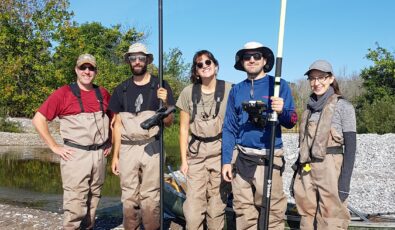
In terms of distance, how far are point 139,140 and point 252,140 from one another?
1.47 m

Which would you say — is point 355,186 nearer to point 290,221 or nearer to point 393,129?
point 290,221

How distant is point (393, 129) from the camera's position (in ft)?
86.7

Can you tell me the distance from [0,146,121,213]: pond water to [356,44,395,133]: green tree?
19.1 metres

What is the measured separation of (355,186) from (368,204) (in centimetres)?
269

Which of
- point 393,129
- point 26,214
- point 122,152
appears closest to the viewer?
point 122,152

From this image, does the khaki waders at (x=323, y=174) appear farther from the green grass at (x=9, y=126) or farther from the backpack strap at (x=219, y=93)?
the green grass at (x=9, y=126)

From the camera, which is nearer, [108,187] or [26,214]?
[26,214]

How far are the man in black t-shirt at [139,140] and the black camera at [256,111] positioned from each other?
121 centimetres

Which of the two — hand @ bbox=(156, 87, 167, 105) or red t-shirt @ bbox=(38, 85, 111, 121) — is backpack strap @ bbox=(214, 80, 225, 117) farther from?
red t-shirt @ bbox=(38, 85, 111, 121)

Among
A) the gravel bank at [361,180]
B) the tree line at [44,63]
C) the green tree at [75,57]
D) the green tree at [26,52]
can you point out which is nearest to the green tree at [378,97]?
the tree line at [44,63]

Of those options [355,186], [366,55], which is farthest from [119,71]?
[355,186]

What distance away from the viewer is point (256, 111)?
4.18 m

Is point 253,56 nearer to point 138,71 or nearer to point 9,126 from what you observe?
point 138,71

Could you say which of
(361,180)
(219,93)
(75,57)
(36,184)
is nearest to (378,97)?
(361,180)
